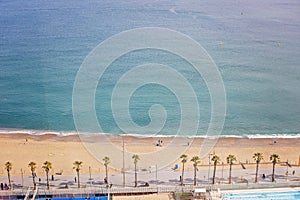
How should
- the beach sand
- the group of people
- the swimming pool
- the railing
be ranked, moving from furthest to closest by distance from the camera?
the beach sand
the group of people
the railing
the swimming pool

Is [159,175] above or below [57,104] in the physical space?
below

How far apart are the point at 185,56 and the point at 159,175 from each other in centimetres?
4454

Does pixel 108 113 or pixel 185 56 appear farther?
pixel 185 56

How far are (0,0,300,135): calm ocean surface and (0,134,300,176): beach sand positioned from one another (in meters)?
3.27

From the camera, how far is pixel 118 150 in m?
48.9

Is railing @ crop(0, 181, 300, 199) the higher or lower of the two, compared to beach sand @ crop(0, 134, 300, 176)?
lower

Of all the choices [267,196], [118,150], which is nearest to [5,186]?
[118,150]

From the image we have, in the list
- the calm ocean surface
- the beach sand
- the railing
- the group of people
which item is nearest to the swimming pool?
the railing

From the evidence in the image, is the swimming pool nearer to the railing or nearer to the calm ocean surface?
the railing

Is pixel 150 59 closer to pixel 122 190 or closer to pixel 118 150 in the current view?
pixel 118 150

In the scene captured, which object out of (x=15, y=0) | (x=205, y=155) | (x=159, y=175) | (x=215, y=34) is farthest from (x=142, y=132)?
(x=15, y=0)

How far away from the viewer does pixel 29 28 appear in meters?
102

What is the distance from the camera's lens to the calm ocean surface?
194 ft

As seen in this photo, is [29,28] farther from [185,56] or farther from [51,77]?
[185,56]
